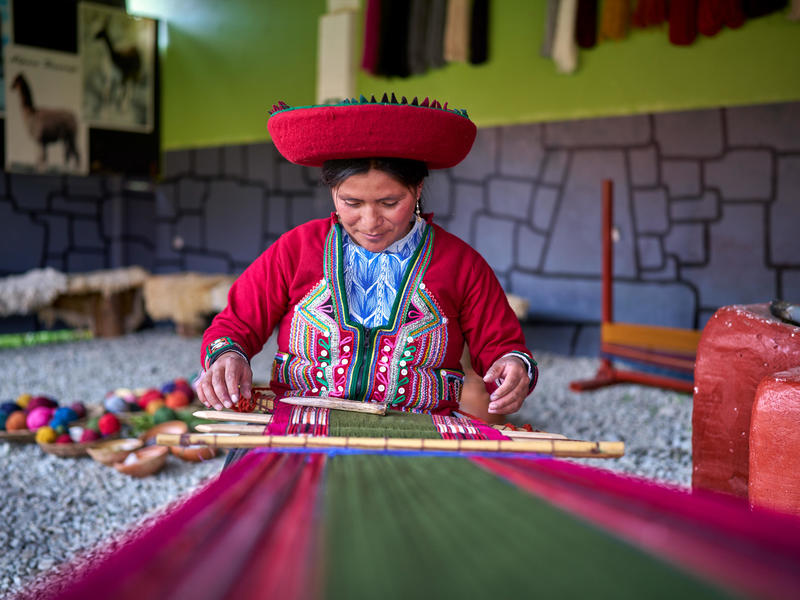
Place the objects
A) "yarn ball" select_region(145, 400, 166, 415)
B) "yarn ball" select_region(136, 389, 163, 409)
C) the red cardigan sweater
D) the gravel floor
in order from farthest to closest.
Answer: "yarn ball" select_region(136, 389, 163, 409) → "yarn ball" select_region(145, 400, 166, 415) → the gravel floor → the red cardigan sweater

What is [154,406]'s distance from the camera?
325 cm

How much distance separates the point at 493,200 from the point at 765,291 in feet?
6.81

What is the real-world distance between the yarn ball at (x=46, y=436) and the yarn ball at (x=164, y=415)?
41cm

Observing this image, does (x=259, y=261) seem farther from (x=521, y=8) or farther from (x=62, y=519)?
(x=521, y=8)

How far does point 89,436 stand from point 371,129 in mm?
2210

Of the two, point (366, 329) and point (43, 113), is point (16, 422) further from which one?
point (43, 113)

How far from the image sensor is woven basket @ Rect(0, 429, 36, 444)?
112 inches

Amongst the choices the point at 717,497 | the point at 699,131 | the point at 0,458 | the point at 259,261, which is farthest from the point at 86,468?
the point at 699,131

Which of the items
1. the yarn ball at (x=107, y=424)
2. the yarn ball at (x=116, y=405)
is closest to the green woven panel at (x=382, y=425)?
the yarn ball at (x=107, y=424)

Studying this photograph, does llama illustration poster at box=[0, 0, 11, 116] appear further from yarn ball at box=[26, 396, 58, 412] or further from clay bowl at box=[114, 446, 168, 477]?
clay bowl at box=[114, 446, 168, 477]

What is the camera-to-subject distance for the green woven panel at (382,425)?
105 centimetres

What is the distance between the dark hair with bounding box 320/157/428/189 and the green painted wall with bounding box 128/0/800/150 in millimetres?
3744

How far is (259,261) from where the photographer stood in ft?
4.57

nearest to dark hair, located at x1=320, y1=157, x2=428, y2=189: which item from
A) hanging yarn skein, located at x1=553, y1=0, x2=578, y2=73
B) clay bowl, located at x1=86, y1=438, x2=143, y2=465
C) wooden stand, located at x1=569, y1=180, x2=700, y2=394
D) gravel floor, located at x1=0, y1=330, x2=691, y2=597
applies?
gravel floor, located at x1=0, y1=330, x2=691, y2=597
